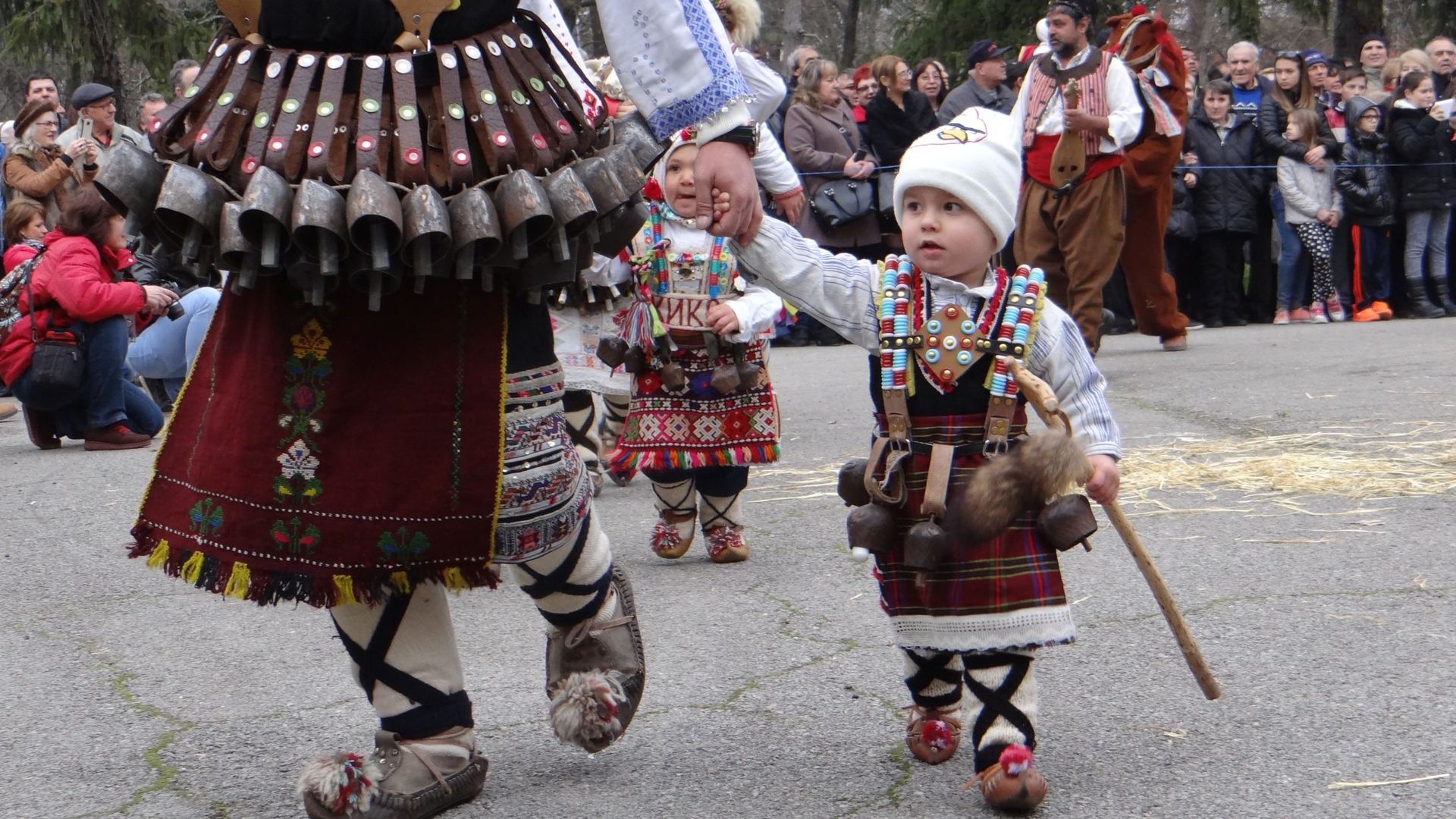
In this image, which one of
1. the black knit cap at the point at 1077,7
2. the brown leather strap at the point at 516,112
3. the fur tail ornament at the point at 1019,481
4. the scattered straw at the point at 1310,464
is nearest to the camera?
the brown leather strap at the point at 516,112

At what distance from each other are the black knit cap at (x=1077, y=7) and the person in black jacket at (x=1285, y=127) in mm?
3975

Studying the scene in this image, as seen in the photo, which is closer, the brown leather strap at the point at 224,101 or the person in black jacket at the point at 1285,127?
the brown leather strap at the point at 224,101

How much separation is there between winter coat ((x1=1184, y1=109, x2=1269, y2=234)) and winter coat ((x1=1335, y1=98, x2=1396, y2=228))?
60 cm

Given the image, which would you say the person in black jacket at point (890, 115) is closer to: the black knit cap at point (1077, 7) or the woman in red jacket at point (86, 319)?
the black knit cap at point (1077, 7)

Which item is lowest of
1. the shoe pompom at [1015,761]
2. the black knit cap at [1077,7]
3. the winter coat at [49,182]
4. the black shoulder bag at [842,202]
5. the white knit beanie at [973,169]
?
the shoe pompom at [1015,761]

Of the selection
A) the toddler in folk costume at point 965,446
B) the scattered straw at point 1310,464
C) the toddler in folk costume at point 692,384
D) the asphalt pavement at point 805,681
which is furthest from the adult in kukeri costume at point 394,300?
the scattered straw at point 1310,464

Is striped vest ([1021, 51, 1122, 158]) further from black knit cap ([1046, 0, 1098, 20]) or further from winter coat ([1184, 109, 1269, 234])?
winter coat ([1184, 109, 1269, 234])

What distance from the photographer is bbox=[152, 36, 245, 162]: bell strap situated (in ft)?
8.60

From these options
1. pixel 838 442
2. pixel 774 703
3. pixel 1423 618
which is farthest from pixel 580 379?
pixel 1423 618

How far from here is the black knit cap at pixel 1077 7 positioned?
8.29m

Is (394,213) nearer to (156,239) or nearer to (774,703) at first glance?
(156,239)

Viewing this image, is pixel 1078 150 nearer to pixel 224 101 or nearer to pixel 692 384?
pixel 692 384

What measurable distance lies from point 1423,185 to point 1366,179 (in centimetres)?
47

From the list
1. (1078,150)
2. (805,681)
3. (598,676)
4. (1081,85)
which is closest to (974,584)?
(598,676)
